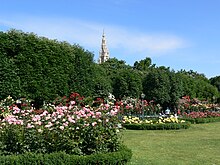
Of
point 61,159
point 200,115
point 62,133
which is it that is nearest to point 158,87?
point 200,115

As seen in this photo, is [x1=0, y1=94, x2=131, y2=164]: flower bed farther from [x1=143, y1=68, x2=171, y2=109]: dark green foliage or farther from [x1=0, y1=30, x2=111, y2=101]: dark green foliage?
[x1=143, y1=68, x2=171, y2=109]: dark green foliage

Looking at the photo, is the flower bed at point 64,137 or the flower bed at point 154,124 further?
the flower bed at point 154,124

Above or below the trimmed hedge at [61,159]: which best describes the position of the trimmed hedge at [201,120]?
above

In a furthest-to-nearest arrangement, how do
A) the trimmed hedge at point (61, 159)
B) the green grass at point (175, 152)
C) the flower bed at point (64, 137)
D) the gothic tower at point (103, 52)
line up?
the gothic tower at point (103, 52), the green grass at point (175, 152), the flower bed at point (64, 137), the trimmed hedge at point (61, 159)

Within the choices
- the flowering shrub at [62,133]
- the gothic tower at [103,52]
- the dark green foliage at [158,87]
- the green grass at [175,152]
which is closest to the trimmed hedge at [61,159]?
the flowering shrub at [62,133]

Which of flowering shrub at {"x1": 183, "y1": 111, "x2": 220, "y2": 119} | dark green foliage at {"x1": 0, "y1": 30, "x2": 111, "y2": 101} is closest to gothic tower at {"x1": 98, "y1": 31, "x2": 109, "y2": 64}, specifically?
flowering shrub at {"x1": 183, "y1": 111, "x2": 220, "y2": 119}

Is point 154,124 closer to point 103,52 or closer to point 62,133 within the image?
point 62,133

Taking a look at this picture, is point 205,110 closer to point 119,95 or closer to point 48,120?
point 119,95

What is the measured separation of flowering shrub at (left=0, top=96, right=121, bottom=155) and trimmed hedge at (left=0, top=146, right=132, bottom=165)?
308 mm

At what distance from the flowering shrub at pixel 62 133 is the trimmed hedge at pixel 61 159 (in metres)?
0.31

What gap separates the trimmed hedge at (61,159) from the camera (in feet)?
19.2

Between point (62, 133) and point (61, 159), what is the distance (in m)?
0.58

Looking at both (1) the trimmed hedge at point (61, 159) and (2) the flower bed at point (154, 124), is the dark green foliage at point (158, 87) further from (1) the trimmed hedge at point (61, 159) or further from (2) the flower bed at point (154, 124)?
(1) the trimmed hedge at point (61, 159)

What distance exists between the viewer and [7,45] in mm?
16391
